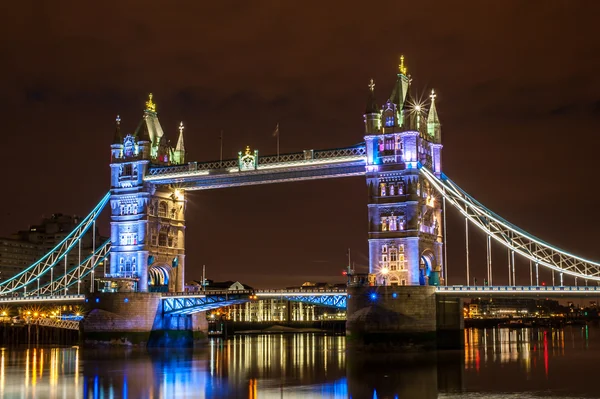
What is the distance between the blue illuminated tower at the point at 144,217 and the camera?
8056 cm

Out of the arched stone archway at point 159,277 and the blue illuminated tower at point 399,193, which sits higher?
the blue illuminated tower at point 399,193

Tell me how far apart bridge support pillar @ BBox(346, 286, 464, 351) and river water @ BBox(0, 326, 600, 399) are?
5.66 feet

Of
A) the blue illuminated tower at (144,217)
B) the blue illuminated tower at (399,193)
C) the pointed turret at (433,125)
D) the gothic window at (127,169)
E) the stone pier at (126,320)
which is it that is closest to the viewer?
the blue illuminated tower at (399,193)

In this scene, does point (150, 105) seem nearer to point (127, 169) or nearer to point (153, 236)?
point (127, 169)

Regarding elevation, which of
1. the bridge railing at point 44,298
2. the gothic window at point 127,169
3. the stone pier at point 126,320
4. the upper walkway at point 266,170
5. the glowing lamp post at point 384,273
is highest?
the gothic window at point 127,169

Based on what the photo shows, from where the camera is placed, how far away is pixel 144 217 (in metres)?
80.7

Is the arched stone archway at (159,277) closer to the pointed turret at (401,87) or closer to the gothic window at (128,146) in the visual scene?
the gothic window at (128,146)

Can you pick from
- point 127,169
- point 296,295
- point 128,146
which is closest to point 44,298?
point 127,169

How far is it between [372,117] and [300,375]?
2527cm

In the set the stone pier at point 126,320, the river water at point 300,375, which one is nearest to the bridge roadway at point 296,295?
the stone pier at point 126,320

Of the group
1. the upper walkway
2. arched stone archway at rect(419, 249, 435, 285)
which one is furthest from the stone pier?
arched stone archway at rect(419, 249, 435, 285)

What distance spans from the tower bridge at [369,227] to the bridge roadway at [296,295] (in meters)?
0.11

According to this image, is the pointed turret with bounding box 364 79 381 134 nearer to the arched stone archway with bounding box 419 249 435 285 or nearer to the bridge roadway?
the arched stone archway with bounding box 419 249 435 285

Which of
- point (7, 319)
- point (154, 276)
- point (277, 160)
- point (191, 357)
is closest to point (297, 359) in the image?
point (191, 357)
